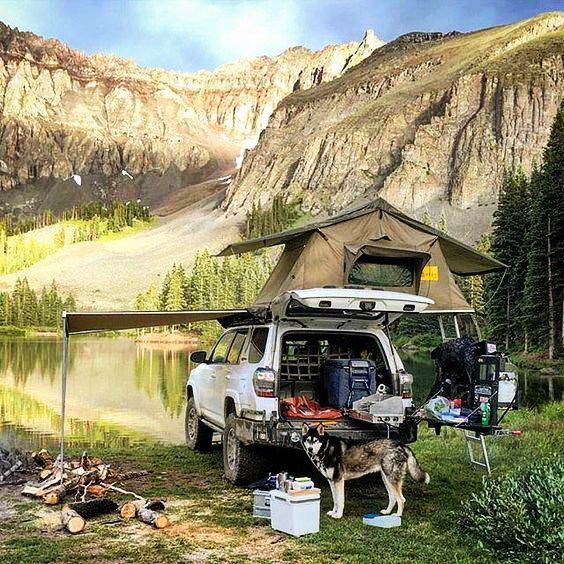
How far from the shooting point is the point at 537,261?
38.8 meters

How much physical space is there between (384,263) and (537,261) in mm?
29283

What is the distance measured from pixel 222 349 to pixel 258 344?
2.20 metres

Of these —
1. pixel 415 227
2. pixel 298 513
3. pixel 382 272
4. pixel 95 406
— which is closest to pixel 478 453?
pixel 382 272

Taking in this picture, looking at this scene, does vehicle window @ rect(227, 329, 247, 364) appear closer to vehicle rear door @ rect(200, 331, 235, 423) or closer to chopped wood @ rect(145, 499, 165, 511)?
vehicle rear door @ rect(200, 331, 235, 423)

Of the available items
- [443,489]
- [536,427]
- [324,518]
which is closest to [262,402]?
[324,518]

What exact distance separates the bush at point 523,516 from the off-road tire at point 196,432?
226 inches

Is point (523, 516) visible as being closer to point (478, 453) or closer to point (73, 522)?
point (73, 522)

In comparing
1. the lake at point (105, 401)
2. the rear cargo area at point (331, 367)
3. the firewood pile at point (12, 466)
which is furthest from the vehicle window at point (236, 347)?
the lake at point (105, 401)

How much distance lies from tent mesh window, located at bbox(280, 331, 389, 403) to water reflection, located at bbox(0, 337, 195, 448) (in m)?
6.06

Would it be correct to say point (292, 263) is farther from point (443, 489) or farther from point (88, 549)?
point (88, 549)

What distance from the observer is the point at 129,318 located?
31.4ft

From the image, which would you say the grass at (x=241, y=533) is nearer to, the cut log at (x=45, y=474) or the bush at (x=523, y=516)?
the bush at (x=523, y=516)

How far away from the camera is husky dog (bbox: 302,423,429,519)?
23.5 ft

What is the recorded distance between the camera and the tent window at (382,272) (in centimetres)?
1220
